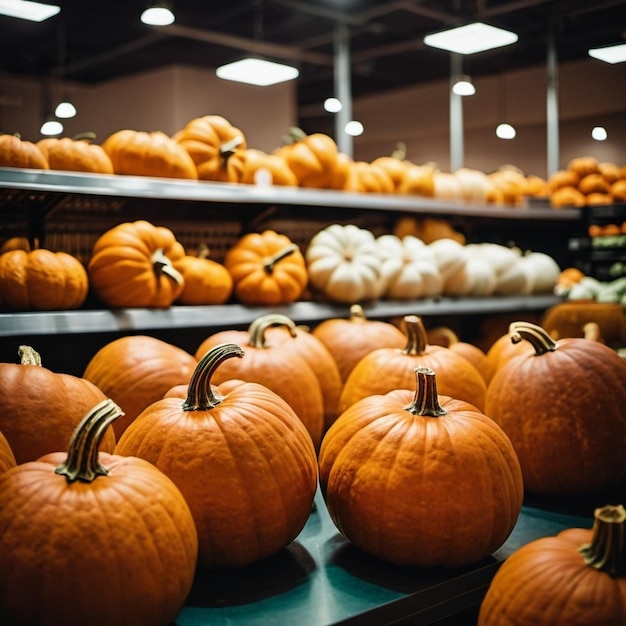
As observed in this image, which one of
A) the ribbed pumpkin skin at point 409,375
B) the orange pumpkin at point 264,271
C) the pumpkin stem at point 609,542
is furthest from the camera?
the orange pumpkin at point 264,271

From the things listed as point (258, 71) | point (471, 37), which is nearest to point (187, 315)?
point (471, 37)

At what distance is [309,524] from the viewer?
1387 millimetres

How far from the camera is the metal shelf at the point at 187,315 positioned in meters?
2.26

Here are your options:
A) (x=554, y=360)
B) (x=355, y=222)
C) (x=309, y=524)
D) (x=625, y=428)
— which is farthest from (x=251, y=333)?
(x=355, y=222)

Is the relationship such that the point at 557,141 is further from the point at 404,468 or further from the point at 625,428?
the point at 404,468

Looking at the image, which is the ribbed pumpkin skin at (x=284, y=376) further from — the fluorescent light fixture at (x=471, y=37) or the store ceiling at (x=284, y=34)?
the store ceiling at (x=284, y=34)

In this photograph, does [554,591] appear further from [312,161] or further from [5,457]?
[312,161]

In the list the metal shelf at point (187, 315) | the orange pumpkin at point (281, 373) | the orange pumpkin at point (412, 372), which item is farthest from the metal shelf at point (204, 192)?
the orange pumpkin at point (412, 372)

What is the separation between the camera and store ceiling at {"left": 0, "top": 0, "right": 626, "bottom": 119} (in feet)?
22.1

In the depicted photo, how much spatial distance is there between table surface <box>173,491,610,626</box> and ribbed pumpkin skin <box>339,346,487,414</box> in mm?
444

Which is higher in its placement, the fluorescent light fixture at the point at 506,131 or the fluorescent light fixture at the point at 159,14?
the fluorescent light fixture at the point at 506,131

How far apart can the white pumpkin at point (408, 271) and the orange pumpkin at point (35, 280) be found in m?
1.52

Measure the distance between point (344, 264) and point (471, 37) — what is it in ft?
8.50

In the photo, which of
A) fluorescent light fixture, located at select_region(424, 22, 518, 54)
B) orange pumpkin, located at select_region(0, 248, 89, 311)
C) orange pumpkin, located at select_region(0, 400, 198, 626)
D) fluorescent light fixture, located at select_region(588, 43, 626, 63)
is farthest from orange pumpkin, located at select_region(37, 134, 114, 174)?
fluorescent light fixture, located at select_region(424, 22, 518, 54)
